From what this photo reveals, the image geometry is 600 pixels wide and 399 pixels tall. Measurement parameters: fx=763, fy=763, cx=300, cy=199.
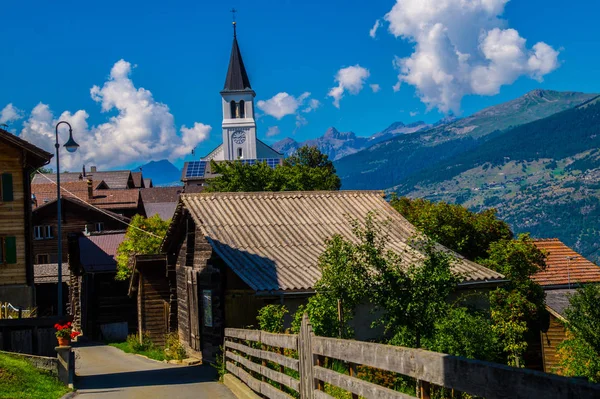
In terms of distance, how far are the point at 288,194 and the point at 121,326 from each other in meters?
20.6

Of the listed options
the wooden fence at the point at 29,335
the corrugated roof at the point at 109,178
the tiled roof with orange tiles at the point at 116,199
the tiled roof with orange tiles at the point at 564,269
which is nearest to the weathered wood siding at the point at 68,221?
the tiled roof with orange tiles at the point at 116,199

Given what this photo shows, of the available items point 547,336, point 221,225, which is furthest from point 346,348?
point 547,336

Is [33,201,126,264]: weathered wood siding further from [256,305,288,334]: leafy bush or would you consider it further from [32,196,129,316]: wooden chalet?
[256,305,288,334]: leafy bush

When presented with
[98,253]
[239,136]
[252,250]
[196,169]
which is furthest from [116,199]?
[239,136]

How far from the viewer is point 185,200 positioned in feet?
81.1

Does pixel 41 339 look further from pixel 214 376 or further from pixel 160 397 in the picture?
pixel 160 397

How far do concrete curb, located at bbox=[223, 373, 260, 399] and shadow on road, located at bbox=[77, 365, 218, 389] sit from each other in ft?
6.36

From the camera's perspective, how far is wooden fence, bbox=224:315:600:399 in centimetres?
443

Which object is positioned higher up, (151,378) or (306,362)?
(306,362)

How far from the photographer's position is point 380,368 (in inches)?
270

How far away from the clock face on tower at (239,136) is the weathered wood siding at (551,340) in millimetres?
116894

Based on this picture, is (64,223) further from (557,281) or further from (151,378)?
(151,378)

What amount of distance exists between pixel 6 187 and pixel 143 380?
14.1 m

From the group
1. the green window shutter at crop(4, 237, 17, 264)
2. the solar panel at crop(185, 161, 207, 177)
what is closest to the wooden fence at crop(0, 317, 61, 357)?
the green window shutter at crop(4, 237, 17, 264)
